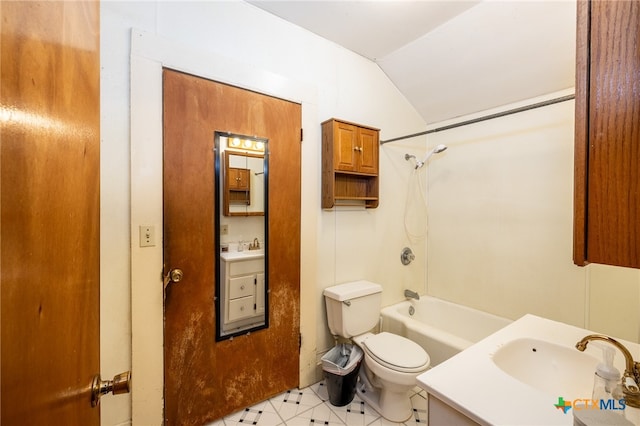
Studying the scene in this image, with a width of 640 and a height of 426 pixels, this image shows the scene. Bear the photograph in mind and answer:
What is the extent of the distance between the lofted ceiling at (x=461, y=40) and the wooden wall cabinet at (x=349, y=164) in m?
0.67

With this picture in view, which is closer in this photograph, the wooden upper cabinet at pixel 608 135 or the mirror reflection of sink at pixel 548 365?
the wooden upper cabinet at pixel 608 135

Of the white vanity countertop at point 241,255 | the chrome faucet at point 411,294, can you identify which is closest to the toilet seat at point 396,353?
the chrome faucet at point 411,294

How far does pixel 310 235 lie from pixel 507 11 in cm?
193

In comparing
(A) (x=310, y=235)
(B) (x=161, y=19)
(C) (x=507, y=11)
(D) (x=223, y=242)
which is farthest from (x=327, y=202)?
(C) (x=507, y=11)

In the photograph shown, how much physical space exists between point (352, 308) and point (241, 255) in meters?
0.88

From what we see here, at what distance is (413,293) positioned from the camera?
247 cm

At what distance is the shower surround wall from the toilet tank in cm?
10

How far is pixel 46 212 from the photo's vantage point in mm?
377

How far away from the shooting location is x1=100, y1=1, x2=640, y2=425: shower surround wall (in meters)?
1.32

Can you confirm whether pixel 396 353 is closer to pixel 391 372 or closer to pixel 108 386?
pixel 391 372

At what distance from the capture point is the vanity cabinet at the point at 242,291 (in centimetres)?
163

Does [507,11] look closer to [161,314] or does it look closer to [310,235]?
[310,235]

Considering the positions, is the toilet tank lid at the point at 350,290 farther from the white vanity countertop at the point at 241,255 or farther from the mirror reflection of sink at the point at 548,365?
the mirror reflection of sink at the point at 548,365

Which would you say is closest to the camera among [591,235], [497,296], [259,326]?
[591,235]
